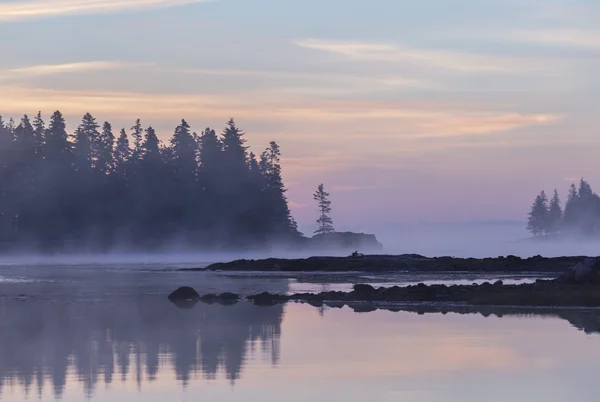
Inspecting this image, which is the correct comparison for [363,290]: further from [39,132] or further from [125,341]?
[39,132]

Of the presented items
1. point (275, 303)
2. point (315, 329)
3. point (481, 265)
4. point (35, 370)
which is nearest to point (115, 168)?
point (481, 265)

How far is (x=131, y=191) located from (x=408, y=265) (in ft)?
215

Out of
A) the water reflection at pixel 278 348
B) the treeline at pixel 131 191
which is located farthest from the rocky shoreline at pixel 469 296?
the treeline at pixel 131 191

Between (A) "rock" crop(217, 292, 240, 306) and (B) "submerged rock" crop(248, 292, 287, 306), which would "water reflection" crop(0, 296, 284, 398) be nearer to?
(A) "rock" crop(217, 292, 240, 306)

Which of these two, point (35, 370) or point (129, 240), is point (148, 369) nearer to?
point (35, 370)

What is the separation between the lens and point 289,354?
30672 millimetres

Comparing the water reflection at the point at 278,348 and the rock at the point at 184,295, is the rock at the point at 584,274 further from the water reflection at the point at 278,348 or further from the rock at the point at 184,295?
the rock at the point at 184,295

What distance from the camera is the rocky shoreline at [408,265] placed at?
8744 cm

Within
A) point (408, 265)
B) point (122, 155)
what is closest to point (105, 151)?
point (122, 155)

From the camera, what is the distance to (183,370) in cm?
2712

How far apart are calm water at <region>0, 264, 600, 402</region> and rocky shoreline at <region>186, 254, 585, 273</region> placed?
40694 mm

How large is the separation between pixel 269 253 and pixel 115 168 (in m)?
23.5

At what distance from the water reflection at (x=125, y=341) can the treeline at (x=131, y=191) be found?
96.3 metres

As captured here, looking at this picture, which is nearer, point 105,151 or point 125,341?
point 125,341
